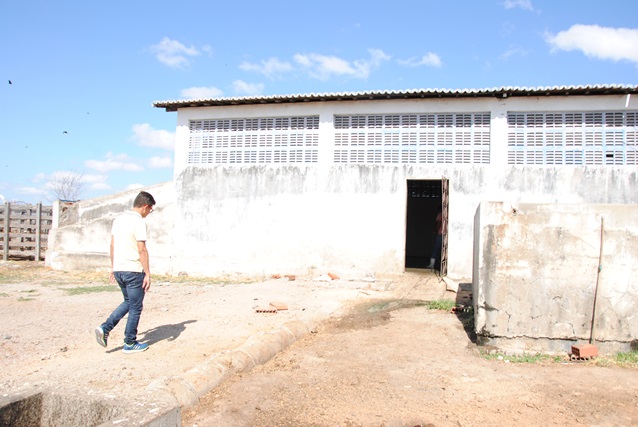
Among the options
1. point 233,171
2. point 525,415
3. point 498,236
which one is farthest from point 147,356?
point 233,171

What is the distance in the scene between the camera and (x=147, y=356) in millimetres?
5164

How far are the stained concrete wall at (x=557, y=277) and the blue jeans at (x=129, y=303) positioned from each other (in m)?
4.07

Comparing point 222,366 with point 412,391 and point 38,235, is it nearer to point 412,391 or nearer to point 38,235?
point 412,391

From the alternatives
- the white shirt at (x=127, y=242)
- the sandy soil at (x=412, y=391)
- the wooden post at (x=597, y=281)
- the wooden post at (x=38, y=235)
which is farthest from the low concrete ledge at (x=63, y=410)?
the wooden post at (x=38, y=235)

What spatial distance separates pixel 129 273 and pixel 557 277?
4988mm

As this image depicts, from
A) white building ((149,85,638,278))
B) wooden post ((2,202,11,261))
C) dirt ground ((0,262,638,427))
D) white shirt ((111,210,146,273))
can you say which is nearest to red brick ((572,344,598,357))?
dirt ground ((0,262,638,427))

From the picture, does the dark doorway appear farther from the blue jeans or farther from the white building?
the blue jeans

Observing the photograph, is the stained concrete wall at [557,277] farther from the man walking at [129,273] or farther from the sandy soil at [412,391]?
the man walking at [129,273]

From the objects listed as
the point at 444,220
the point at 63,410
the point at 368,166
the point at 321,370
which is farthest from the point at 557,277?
the point at 368,166

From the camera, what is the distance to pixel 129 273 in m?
5.24

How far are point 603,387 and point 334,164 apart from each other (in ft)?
29.0

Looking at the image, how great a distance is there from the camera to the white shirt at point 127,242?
5.23m

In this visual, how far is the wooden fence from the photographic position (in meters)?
16.9

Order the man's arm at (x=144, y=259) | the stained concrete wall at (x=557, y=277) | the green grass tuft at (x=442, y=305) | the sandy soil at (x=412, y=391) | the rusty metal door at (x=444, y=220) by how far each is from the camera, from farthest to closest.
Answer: the rusty metal door at (x=444, y=220) → the green grass tuft at (x=442, y=305) → the stained concrete wall at (x=557, y=277) → the man's arm at (x=144, y=259) → the sandy soil at (x=412, y=391)
